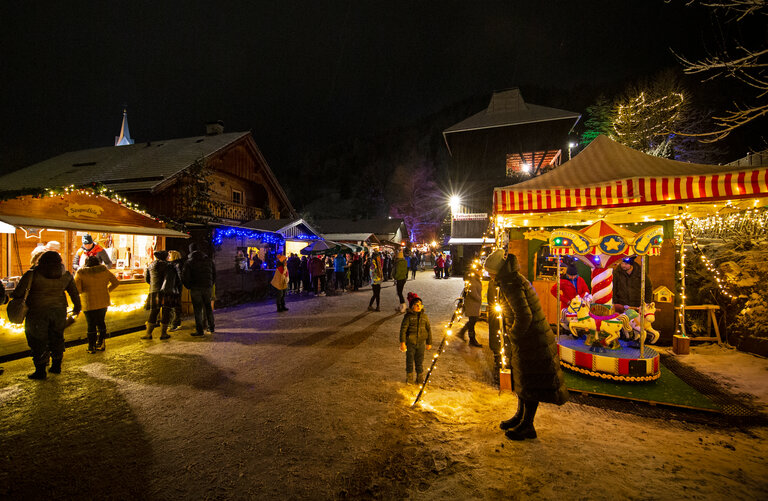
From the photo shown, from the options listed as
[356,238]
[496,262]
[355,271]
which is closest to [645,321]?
[496,262]

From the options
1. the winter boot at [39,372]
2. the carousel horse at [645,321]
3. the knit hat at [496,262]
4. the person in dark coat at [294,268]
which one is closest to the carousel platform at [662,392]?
the carousel horse at [645,321]

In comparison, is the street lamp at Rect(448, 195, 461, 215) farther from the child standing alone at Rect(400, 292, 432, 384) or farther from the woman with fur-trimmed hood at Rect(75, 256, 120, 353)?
the woman with fur-trimmed hood at Rect(75, 256, 120, 353)

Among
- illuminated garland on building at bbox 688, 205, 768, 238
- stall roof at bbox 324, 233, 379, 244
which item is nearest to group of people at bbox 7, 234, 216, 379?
illuminated garland on building at bbox 688, 205, 768, 238

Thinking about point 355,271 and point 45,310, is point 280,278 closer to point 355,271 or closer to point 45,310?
point 45,310

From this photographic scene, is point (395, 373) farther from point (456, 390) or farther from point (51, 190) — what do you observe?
point (51, 190)

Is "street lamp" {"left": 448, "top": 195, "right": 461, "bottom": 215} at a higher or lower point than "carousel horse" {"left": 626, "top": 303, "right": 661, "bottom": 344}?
higher

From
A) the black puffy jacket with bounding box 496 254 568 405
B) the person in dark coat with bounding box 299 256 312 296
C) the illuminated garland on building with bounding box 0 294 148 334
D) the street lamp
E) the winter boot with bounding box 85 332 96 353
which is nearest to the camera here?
the black puffy jacket with bounding box 496 254 568 405

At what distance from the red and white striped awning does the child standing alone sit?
2.51m

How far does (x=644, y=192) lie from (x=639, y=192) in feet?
0.24

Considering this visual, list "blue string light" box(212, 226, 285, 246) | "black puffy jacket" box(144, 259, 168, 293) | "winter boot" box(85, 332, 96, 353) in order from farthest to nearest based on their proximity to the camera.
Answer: "blue string light" box(212, 226, 285, 246) < "black puffy jacket" box(144, 259, 168, 293) < "winter boot" box(85, 332, 96, 353)

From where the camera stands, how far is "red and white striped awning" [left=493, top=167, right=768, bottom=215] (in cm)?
454

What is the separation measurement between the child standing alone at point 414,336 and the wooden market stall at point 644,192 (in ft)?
8.25

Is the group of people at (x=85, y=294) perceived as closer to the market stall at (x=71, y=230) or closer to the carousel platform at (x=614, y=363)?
the market stall at (x=71, y=230)

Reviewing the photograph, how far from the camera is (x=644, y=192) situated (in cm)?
491
